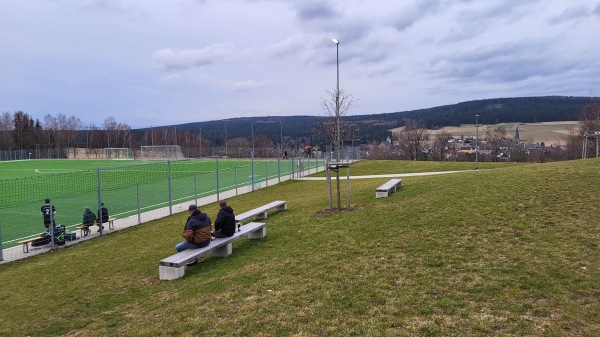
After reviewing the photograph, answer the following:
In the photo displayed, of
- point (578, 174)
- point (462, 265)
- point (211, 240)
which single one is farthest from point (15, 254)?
point (578, 174)

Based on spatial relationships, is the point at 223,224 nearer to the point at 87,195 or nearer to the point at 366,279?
the point at 366,279

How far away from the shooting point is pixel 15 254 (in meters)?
12.5

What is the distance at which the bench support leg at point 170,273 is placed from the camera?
8266 mm

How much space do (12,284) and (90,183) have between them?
27455 millimetres

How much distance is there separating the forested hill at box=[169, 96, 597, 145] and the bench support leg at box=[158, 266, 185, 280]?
86161mm

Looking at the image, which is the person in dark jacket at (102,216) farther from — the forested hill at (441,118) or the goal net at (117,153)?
the forested hill at (441,118)

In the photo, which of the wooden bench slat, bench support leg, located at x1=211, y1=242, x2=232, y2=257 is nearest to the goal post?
the wooden bench slat

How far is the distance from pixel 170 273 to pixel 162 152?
6733 centimetres

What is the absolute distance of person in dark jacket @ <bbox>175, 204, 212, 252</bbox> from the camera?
891 centimetres

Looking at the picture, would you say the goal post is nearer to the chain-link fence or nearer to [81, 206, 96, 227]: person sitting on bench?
the chain-link fence

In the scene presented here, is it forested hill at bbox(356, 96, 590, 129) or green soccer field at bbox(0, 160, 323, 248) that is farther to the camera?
forested hill at bbox(356, 96, 590, 129)

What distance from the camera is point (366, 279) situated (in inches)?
258

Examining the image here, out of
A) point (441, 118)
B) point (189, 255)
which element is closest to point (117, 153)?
point (189, 255)

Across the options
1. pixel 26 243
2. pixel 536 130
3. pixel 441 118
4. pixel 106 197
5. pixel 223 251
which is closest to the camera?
pixel 223 251
